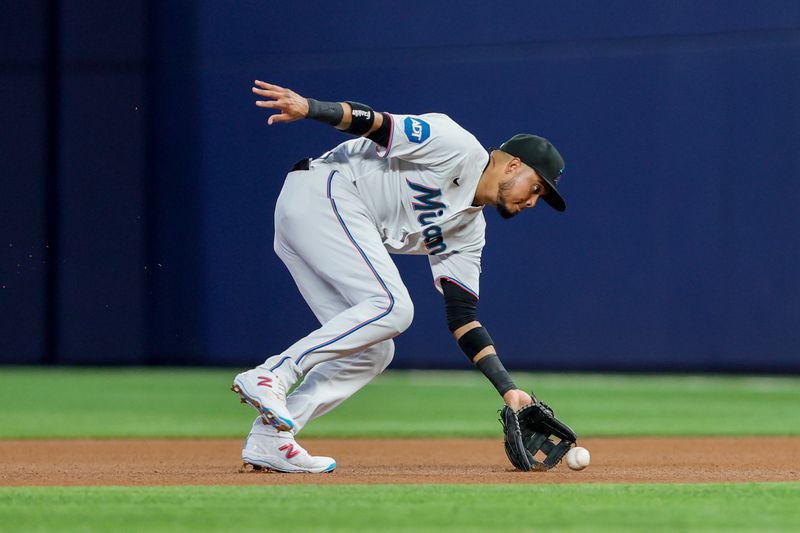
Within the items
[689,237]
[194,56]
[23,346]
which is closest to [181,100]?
[194,56]

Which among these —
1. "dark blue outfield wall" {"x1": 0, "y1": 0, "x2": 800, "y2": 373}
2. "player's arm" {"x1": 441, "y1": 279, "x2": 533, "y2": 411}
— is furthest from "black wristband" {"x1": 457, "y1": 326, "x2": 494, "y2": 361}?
"dark blue outfield wall" {"x1": 0, "y1": 0, "x2": 800, "y2": 373}

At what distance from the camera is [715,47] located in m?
11.3

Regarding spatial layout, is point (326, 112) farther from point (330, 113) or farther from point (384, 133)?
point (384, 133)

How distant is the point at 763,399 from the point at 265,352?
196 inches

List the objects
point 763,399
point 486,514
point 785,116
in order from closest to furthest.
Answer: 1. point 486,514
2. point 763,399
3. point 785,116

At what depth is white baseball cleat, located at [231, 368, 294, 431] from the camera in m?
4.05

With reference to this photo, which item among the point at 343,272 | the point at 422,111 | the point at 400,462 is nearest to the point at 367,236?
the point at 343,272

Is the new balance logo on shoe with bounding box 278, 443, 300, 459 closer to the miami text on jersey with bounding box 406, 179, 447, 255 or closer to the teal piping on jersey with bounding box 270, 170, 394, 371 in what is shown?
the teal piping on jersey with bounding box 270, 170, 394, 371

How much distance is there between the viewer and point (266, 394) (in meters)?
4.07

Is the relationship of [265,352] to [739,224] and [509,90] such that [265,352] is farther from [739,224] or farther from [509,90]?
[739,224]

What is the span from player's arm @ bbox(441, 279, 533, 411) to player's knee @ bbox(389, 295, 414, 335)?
34 centimetres

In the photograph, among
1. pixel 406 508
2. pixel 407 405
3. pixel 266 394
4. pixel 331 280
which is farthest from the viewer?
pixel 407 405

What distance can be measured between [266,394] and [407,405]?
5.08m

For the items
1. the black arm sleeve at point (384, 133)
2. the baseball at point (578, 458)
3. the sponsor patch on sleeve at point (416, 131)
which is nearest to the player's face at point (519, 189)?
the sponsor patch on sleeve at point (416, 131)
